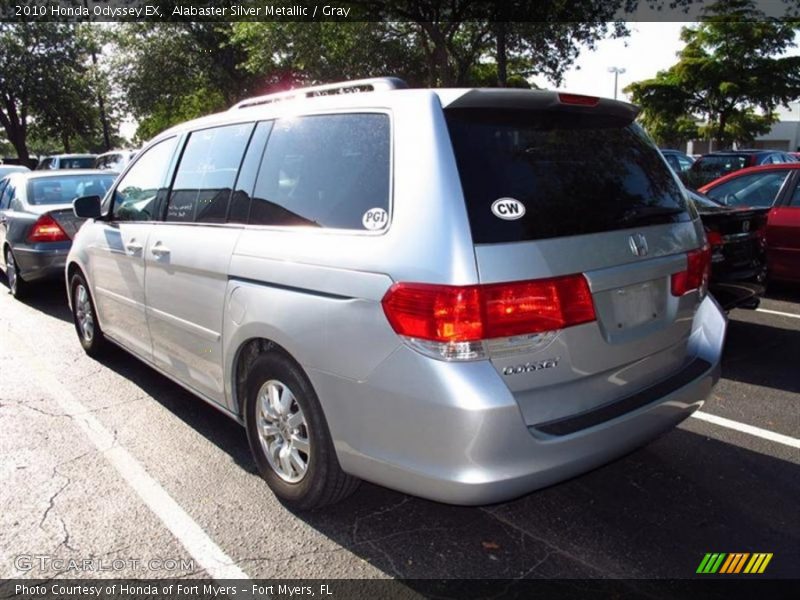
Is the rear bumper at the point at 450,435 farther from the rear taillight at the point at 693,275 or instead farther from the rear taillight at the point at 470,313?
the rear taillight at the point at 693,275

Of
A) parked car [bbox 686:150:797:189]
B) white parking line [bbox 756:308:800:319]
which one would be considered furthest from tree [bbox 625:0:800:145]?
white parking line [bbox 756:308:800:319]

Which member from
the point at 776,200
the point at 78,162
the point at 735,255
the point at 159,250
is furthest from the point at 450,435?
the point at 78,162

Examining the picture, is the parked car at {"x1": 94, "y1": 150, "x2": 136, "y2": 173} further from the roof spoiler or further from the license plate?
the license plate

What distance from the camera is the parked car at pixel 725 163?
15.5 meters

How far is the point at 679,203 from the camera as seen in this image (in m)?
3.17

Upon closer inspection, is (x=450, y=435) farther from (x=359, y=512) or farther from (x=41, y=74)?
(x=41, y=74)

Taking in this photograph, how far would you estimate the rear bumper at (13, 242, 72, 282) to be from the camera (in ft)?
24.7

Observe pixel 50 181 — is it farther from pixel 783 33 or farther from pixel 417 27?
pixel 783 33

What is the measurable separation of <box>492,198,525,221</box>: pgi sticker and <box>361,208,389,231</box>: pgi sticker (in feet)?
1.41

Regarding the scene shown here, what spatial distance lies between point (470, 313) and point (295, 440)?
1.21 m

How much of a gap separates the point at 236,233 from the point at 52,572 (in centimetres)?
171

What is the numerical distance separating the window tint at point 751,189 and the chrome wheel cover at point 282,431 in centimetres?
622

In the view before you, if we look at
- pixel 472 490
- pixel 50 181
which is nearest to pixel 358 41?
pixel 50 181

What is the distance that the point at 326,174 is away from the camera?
291cm
